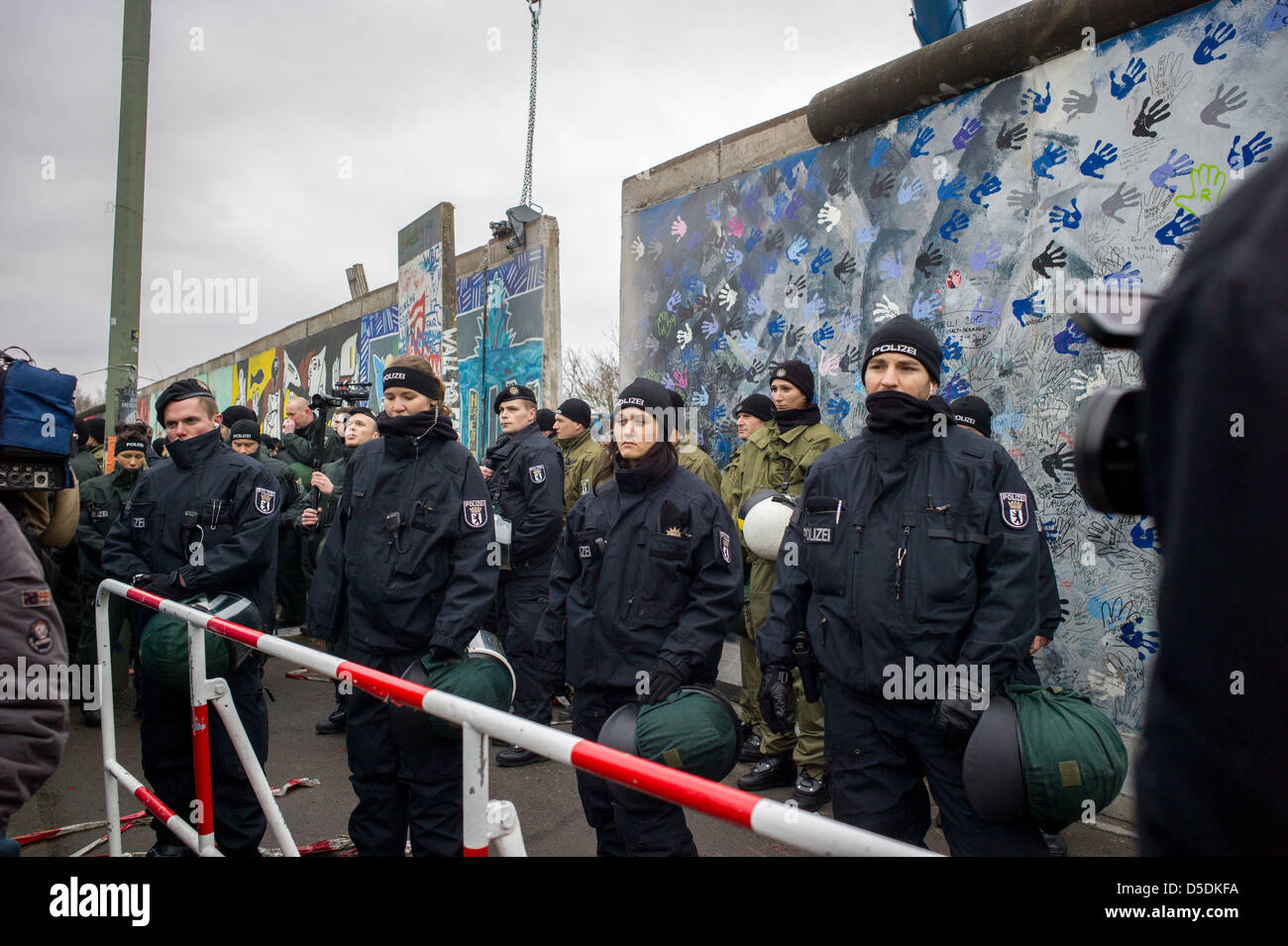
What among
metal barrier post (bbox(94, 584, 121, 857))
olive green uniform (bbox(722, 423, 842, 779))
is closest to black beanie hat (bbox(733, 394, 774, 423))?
olive green uniform (bbox(722, 423, 842, 779))

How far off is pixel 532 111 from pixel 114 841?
724cm

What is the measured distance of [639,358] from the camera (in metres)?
8.07

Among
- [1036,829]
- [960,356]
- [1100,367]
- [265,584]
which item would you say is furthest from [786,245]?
[1036,829]

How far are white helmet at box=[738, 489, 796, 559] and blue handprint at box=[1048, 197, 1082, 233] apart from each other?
86.6 inches

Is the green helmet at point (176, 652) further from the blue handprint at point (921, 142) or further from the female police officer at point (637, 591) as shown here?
the blue handprint at point (921, 142)

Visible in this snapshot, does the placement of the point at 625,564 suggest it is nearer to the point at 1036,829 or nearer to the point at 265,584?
the point at 1036,829

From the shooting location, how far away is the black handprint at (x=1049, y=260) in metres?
4.66

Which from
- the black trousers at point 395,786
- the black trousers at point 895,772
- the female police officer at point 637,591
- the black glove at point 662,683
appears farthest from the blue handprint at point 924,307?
the black trousers at point 395,786

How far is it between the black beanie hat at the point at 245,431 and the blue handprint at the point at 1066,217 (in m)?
6.61

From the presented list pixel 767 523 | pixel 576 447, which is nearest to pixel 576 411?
pixel 576 447

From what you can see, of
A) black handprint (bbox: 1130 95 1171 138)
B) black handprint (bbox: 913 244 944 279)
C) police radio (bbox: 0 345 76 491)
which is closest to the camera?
police radio (bbox: 0 345 76 491)

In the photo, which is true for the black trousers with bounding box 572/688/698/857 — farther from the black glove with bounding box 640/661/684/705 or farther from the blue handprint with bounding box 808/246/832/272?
the blue handprint with bounding box 808/246/832/272

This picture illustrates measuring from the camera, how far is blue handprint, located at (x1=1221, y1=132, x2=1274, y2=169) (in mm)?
3899

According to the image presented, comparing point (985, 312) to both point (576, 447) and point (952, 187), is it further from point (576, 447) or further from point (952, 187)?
point (576, 447)
